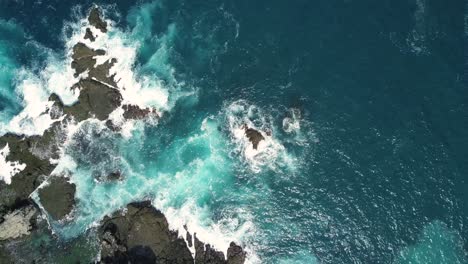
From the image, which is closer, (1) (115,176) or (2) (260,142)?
(2) (260,142)

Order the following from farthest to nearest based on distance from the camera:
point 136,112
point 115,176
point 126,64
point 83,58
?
point 83,58 < point 126,64 < point 136,112 < point 115,176

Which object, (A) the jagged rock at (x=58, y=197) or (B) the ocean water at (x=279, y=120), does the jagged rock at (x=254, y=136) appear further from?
(A) the jagged rock at (x=58, y=197)

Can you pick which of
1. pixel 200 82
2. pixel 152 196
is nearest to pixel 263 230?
pixel 152 196

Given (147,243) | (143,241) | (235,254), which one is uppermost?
(143,241)

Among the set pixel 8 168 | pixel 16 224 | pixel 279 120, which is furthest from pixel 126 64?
pixel 16 224

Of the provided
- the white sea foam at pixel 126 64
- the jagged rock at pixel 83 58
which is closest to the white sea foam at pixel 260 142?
the white sea foam at pixel 126 64

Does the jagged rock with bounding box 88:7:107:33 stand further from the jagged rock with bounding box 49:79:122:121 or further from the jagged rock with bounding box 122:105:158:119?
the jagged rock with bounding box 122:105:158:119

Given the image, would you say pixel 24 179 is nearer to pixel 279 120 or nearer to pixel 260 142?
pixel 260 142
